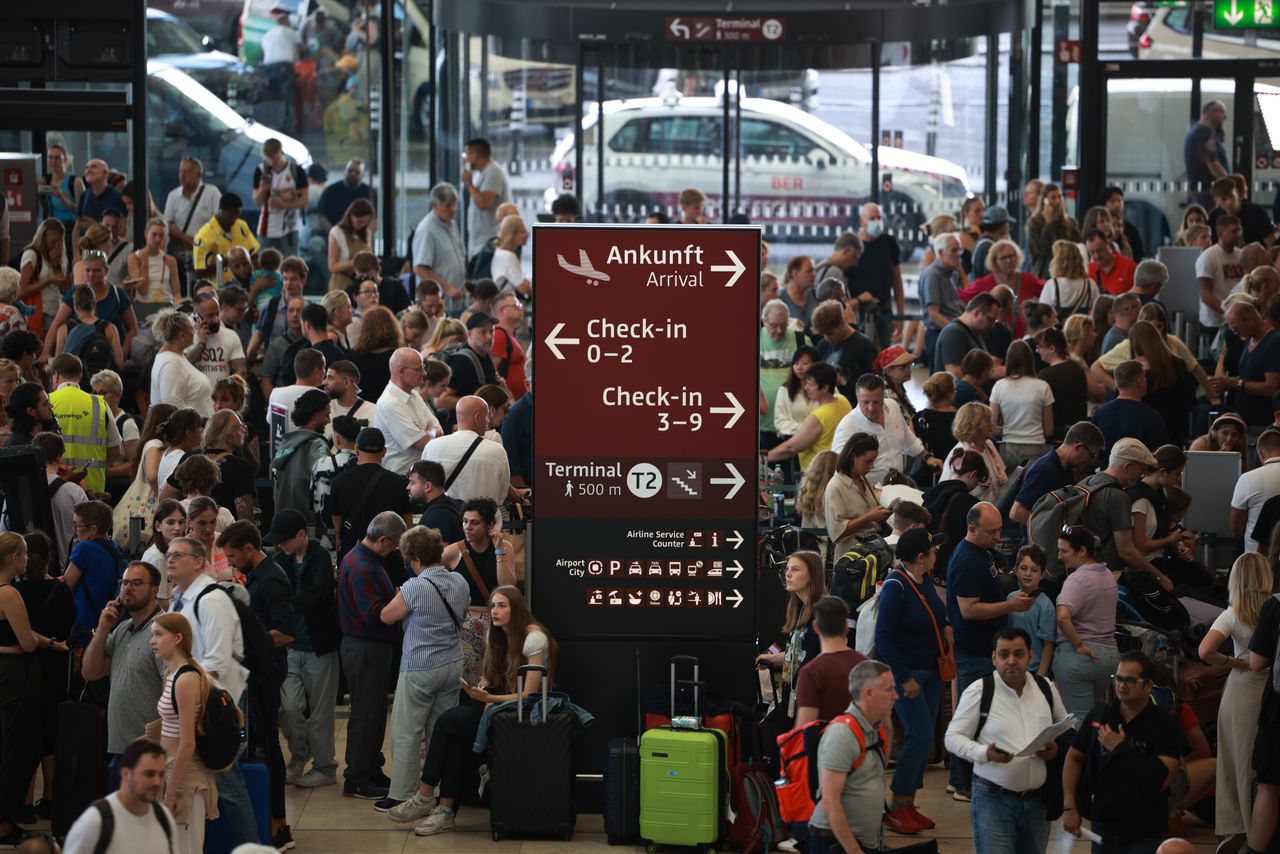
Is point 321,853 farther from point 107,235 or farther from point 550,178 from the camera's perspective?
point 550,178

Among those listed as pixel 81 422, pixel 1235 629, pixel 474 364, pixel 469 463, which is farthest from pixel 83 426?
pixel 1235 629

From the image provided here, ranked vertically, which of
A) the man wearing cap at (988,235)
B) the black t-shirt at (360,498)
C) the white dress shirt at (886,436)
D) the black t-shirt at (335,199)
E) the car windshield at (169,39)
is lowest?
the black t-shirt at (360,498)

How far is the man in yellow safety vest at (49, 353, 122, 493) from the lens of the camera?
12.9m

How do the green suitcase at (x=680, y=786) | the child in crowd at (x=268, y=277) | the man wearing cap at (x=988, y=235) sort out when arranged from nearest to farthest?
the green suitcase at (x=680, y=786) → the child in crowd at (x=268, y=277) → the man wearing cap at (x=988, y=235)

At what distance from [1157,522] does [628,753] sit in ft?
13.0

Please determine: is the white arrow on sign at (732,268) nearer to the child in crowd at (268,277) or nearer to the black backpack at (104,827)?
the black backpack at (104,827)

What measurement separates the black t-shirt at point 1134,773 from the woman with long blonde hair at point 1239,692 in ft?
3.74

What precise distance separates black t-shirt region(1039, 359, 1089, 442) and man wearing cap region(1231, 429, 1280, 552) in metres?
1.86

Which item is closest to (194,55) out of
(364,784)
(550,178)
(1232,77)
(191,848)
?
(550,178)

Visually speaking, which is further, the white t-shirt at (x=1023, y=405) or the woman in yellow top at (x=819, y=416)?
the white t-shirt at (x=1023, y=405)

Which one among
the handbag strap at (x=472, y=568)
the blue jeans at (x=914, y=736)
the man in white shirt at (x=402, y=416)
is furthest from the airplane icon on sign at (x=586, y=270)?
the blue jeans at (x=914, y=736)

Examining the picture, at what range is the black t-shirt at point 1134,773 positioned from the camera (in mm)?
9344

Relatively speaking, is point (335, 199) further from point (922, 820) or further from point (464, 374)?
point (922, 820)

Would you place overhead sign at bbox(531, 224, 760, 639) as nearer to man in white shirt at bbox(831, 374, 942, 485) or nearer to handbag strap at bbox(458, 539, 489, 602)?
handbag strap at bbox(458, 539, 489, 602)
